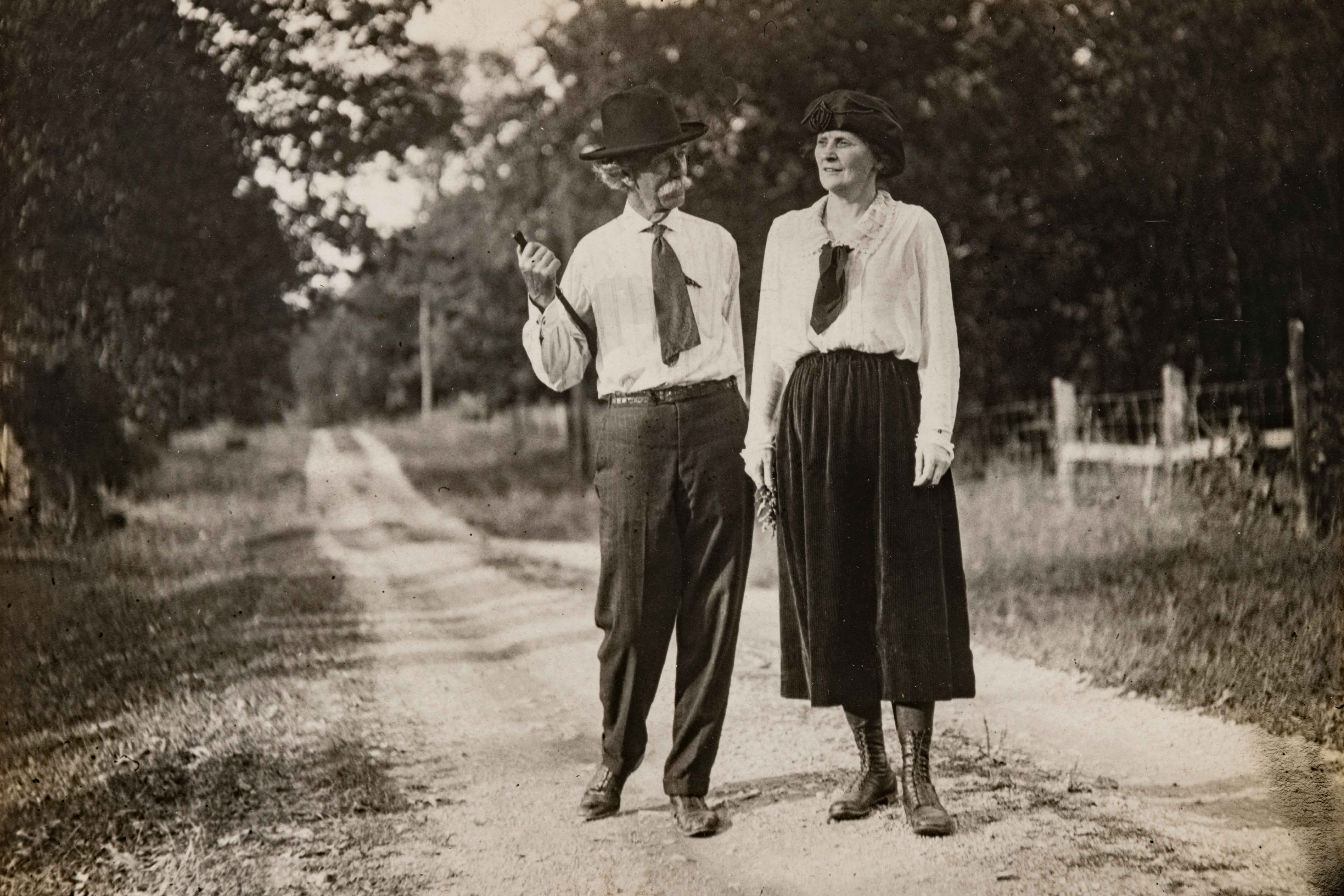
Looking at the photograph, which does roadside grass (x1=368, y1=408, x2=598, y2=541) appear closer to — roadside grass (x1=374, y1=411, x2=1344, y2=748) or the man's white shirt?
roadside grass (x1=374, y1=411, x2=1344, y2=748)

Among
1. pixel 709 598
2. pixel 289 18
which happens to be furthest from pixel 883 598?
pixel 289 18

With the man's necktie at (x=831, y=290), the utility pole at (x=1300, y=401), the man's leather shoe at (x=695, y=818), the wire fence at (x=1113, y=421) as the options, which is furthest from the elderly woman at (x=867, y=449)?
the utility pole at (x=1300, y=401)

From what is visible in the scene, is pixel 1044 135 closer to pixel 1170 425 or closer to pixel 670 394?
pixel 1170 425

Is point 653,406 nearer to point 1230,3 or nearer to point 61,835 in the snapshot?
point 61,835

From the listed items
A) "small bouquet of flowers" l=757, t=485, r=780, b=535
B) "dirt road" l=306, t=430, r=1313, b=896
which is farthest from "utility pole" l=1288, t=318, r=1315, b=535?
"small bouquet of flowers" l=757, t=485, r=780, b=535

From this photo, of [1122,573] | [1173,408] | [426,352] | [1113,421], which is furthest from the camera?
[1113,421]

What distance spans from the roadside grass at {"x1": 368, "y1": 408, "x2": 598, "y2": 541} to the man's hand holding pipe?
898mm

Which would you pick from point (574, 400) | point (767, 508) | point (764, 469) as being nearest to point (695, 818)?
point (767, 508)

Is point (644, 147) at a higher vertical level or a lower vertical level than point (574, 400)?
higher

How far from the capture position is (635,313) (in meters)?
3.48

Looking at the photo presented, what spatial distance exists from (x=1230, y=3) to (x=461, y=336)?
10.0ft

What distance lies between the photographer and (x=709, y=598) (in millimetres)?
3490

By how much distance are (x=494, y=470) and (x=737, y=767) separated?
1427mm

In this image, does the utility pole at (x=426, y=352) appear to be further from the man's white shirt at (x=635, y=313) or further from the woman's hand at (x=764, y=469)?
the woman's hand at (x=764, y=469)
